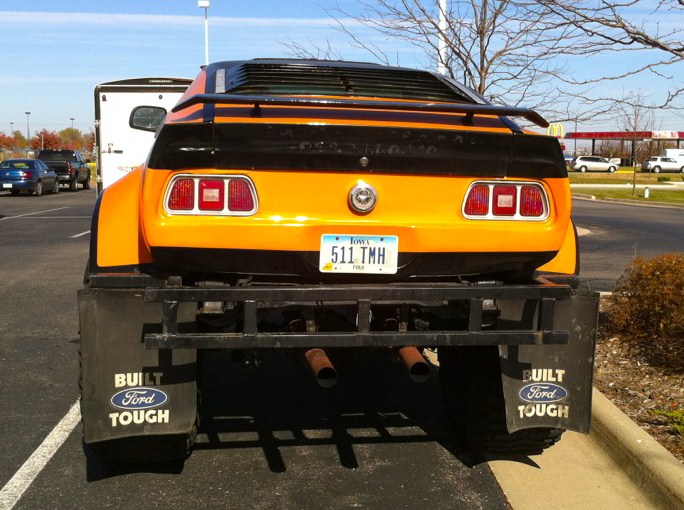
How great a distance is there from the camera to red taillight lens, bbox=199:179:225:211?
3.24 meters

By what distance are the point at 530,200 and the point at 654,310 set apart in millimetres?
3037

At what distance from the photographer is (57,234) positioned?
16219 mm

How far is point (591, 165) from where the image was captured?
67.0 meters

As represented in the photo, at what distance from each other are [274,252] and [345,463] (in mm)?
1522

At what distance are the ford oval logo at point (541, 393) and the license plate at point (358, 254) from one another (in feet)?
3.05

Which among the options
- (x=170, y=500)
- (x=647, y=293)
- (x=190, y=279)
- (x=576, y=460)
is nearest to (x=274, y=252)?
(x=190, y=279)

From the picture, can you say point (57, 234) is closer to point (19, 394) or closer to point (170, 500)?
point (19, 394)

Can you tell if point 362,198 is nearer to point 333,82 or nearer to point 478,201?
point 478,201

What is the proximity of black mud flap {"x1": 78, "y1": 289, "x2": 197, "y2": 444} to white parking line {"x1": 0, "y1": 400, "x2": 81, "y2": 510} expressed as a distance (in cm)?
59

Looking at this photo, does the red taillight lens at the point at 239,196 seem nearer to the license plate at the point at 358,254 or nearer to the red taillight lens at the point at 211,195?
the red taillight lens at the point at 211,195

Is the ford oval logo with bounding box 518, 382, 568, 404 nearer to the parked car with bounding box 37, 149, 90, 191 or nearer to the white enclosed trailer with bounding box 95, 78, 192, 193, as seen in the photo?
the white enclosed trailer with bounding box 95, 78, 192, 193

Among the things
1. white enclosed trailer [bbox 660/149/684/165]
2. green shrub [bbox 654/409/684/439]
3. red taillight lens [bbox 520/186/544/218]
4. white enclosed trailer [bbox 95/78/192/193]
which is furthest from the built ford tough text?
white enclosed trailer [bbox 660/149/684/165]

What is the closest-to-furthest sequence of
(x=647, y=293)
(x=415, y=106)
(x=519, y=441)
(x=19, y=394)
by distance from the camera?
(x=415, y=106) → (x=519, y=441) → (x=19, y=394) → (x=647, y=293)

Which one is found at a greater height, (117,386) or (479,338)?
(479,338)
